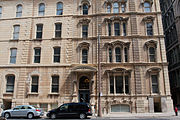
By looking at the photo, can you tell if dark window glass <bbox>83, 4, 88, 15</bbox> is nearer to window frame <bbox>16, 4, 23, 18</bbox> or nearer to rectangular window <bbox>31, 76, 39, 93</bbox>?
window frame <bbox>16, 4, 23, 18</bbox>

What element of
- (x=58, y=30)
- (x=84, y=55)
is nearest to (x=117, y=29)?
(x=84, y=55)

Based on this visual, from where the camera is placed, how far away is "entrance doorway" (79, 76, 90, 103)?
22125 millimetres

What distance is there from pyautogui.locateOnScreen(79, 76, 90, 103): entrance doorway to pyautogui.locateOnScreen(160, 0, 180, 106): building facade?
1917cm

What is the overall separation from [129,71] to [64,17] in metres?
12.9

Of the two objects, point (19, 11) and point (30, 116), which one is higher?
point (19, 11)

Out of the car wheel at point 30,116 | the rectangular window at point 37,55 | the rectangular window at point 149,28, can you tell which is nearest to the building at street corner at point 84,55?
the rectangular window at point 37,55

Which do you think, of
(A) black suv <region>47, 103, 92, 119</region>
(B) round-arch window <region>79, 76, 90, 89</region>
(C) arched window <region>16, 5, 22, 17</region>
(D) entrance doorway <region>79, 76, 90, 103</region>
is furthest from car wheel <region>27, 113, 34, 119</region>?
(C) arched window <region>16, 5, 22, 17</region>

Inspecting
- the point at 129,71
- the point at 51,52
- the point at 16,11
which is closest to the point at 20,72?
the point at 51,52

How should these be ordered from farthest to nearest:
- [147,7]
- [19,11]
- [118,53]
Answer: [19,11] → [147,7] → [118,53]

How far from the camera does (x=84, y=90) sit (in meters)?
22.2

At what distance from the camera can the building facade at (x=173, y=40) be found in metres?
30.6

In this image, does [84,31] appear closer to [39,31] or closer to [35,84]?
[39,31]

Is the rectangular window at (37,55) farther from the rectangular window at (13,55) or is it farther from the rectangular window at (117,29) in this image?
the rectangular window at (117,29)

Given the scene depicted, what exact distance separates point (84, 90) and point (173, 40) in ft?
75.1
